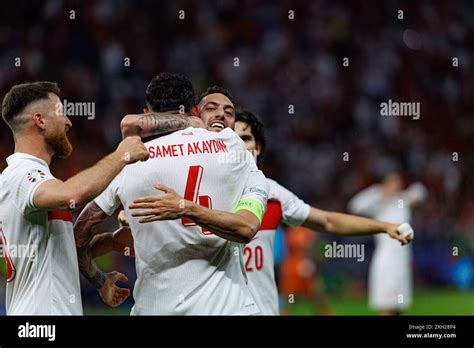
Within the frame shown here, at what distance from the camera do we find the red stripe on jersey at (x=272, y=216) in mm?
5613

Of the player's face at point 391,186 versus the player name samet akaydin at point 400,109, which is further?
the player name samet akaydin at point 400,109

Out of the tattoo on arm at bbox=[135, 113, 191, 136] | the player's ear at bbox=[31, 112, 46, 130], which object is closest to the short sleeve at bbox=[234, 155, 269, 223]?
the tattoo on arm at bbox=[135, 113, 191, 136]

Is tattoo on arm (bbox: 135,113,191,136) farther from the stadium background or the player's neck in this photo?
the stadium background

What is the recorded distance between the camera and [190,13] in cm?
1539

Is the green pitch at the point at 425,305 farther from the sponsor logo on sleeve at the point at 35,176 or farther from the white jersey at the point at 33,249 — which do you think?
the sponsor logo on sleeve at the point at 35,176

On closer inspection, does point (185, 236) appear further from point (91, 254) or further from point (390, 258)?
point (390, 258)

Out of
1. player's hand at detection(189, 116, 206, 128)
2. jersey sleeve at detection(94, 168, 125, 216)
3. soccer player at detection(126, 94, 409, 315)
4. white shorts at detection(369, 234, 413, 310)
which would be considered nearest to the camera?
jersey sleeve at detection(94, 168, 125, 216)

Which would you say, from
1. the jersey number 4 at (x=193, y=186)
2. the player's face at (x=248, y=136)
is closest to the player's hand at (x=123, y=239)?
the jersey number 4 at (x=193, y=186)

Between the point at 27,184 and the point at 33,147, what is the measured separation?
0.32m

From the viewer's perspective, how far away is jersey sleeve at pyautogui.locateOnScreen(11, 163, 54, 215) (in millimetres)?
3930

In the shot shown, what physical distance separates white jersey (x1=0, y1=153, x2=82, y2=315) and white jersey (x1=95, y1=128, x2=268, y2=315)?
13.2 inches
